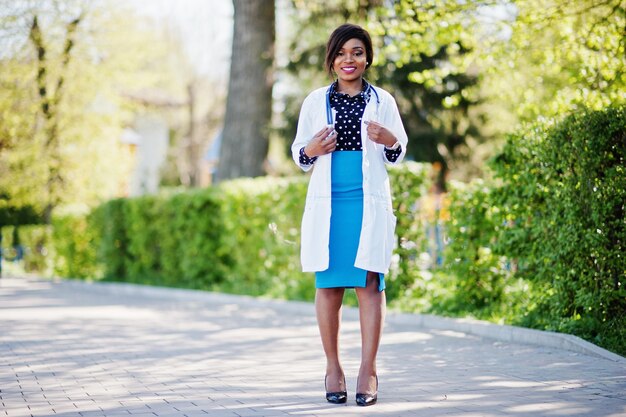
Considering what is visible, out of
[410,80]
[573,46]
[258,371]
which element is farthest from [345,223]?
[410,80]

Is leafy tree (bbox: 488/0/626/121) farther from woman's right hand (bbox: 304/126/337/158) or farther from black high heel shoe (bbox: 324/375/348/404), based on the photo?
A: black high heel shoe (bbox: 324/375/348/404)

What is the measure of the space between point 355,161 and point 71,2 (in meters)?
24.1

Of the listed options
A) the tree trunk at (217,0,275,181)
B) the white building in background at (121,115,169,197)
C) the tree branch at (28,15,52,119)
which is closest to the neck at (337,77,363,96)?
the tree trunk at (217,0,275,181)

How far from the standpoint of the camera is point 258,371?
7.12 meters

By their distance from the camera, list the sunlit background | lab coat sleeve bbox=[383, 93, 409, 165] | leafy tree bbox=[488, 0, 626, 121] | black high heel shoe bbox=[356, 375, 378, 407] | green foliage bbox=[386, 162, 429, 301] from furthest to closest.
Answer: green foliage bbox=[386, 162, 429, 301]
leafy tree bbox=[488, 0, 626, 121]
the sunlit background
lab coat sleeve bbox=[383, 93, 409, 165]
black high heel shoe bbox=[356, 375, 378, 407]

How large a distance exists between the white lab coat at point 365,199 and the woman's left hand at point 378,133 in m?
0.13

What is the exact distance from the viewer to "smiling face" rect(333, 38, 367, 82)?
572 centimetres

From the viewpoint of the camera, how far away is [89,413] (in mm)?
5398

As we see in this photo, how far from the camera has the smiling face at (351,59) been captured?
5723 mm

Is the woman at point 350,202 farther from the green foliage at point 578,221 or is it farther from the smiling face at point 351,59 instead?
the green foliage at point 578,221

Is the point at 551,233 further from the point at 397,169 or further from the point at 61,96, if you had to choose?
the point at 61,96

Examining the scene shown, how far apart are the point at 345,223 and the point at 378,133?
57 cm

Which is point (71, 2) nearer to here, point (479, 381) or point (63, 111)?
point (63, 111)

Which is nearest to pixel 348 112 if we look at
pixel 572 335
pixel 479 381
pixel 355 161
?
pixel 355 161
